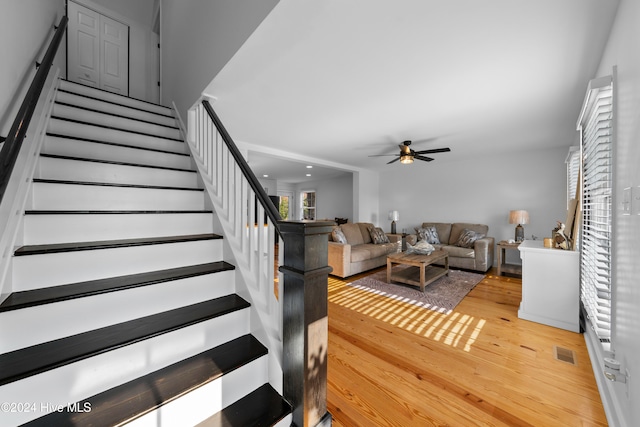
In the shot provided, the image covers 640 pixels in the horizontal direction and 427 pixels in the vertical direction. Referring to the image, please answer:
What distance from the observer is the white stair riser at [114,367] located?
0.92 metres

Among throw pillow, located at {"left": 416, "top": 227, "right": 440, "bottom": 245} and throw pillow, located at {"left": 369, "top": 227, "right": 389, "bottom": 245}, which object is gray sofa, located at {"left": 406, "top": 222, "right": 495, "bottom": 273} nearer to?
throw pillow, located at {"left": 416, "top": 227, "right": 440, "bottom": 245}

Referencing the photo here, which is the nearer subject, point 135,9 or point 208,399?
point 208,399

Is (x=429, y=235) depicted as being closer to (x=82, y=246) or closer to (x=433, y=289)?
(x=433, y=289)

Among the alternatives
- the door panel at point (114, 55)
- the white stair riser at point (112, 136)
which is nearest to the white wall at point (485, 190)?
the white stair riser at point (112, 136)

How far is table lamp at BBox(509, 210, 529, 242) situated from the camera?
15.1ft

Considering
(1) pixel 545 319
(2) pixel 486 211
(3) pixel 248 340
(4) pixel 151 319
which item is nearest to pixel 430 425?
(3) pixel 248 340

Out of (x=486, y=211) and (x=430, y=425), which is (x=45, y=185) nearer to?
(x=430, y=425)

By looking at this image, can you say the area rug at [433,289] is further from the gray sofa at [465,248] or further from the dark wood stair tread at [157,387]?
the dark wood stair tread at [157,387]

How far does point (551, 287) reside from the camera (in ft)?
8.58

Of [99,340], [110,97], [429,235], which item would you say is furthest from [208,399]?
[429,235]

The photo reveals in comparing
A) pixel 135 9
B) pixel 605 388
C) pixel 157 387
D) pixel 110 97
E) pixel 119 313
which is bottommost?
pixel 605 388

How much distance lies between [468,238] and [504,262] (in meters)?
0.81

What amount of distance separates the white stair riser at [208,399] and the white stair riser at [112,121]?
102 inches

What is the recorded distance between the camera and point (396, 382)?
1746 millimetres
